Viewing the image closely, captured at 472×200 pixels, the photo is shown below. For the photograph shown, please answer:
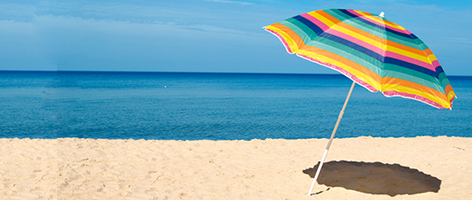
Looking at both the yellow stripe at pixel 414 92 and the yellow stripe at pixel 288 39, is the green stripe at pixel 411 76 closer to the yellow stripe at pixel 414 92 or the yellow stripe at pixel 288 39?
the yellow stripe at pixel 414 92

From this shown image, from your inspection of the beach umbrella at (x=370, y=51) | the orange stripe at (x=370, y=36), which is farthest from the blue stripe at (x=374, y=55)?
the orange stripe at (x=370, y=36)

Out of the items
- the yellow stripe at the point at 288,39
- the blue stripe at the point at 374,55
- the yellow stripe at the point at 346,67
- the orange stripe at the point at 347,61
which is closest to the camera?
the yellow stripe at the point at 346,67

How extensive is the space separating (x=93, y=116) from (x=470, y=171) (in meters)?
17.0

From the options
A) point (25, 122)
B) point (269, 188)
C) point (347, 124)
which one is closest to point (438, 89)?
point (269, 188)

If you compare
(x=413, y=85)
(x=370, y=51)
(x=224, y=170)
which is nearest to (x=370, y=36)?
(x=370, y=51)

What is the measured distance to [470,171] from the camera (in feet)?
24.2

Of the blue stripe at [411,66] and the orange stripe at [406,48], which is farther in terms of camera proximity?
the orange stripe at [406,48]

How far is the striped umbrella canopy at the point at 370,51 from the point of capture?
4.69m

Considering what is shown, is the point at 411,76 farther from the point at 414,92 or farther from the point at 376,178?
the point at 376,178

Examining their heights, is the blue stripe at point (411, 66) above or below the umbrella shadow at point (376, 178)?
above

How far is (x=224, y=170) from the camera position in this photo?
23.8 feet

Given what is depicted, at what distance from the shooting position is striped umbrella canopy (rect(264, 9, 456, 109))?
4.69 metres

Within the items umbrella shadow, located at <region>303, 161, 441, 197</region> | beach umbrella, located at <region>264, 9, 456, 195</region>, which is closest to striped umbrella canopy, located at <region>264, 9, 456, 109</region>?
beach umbrella, located at <region>264, 9, 456, 195</region>

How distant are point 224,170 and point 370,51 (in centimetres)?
354
